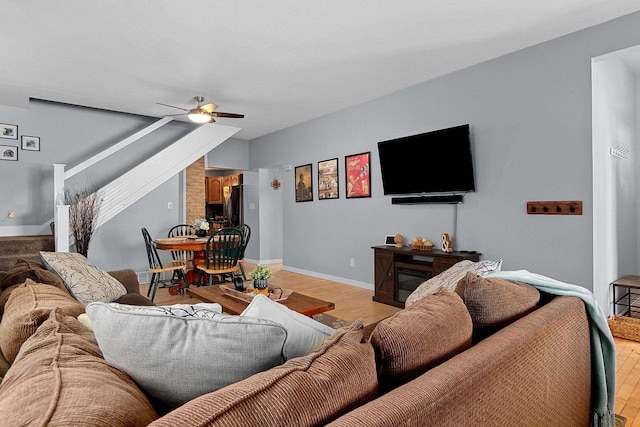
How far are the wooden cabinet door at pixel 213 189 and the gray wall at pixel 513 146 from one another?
5.05m

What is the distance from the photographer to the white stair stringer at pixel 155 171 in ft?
16.8

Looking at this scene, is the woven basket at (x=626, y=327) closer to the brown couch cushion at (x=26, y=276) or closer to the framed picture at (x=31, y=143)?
the brown couch cushion at (x=26, y=276)

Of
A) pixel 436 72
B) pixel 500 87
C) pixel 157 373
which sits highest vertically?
pixel 436 72

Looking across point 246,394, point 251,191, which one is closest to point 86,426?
point 246,394

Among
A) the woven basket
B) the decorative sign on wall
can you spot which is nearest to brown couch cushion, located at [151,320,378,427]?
the decorative sign on wall

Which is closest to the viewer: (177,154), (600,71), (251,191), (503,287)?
(503,287)

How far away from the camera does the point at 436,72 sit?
4.21 meters

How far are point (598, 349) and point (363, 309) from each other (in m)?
2.65

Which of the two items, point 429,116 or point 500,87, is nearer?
point 500,87

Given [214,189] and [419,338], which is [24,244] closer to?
[214,189]

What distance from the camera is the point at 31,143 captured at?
5199 mm

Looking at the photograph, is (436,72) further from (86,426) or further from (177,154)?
(86,426)

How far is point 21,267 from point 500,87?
432cm

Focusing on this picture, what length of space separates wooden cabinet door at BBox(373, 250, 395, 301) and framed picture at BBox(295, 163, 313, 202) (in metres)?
2.16
